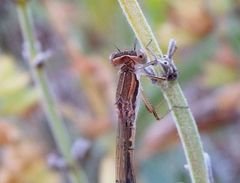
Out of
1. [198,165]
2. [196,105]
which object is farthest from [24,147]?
[198,165]

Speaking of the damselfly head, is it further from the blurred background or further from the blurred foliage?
the blurred foliage

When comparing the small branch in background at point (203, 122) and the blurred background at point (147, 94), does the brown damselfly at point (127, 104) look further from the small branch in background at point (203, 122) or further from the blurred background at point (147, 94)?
the small branch in background at point (203, 122)

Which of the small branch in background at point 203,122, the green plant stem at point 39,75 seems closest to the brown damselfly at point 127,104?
the green plant stem at point 39,75

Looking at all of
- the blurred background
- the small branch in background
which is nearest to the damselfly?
the blurred background

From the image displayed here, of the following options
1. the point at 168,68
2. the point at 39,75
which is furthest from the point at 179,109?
the point at 39,75

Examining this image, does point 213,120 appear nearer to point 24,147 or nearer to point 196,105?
point 196,105

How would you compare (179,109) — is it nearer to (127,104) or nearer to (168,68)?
(168,68)
